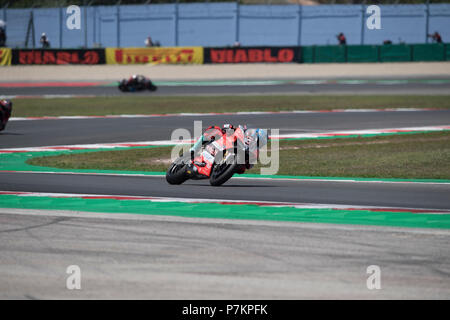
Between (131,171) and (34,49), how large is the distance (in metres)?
30.2

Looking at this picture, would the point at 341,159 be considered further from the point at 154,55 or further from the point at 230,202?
the point at 154,55

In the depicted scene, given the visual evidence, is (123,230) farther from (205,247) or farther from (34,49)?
(34,49)

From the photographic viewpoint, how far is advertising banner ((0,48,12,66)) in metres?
40.0

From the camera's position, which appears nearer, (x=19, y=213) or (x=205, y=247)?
(x=205, y=247)

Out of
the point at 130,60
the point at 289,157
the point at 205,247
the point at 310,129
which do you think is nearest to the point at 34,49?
the point at 130,60

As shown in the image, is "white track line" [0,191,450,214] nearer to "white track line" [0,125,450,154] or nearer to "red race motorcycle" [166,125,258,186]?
"red race motorcycle" [166,125,258,186]

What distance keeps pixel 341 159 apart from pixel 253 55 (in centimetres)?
2704

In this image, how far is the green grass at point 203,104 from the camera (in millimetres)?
24594

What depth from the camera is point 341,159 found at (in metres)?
13.8

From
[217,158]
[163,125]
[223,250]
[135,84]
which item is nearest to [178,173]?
[217,158]

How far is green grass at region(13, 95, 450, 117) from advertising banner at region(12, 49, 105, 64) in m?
10.9

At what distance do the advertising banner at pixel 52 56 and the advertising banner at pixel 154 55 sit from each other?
1449mm

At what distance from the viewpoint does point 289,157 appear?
14.2 metres

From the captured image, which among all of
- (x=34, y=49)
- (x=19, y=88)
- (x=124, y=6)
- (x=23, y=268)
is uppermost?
(x=124, y=6)
